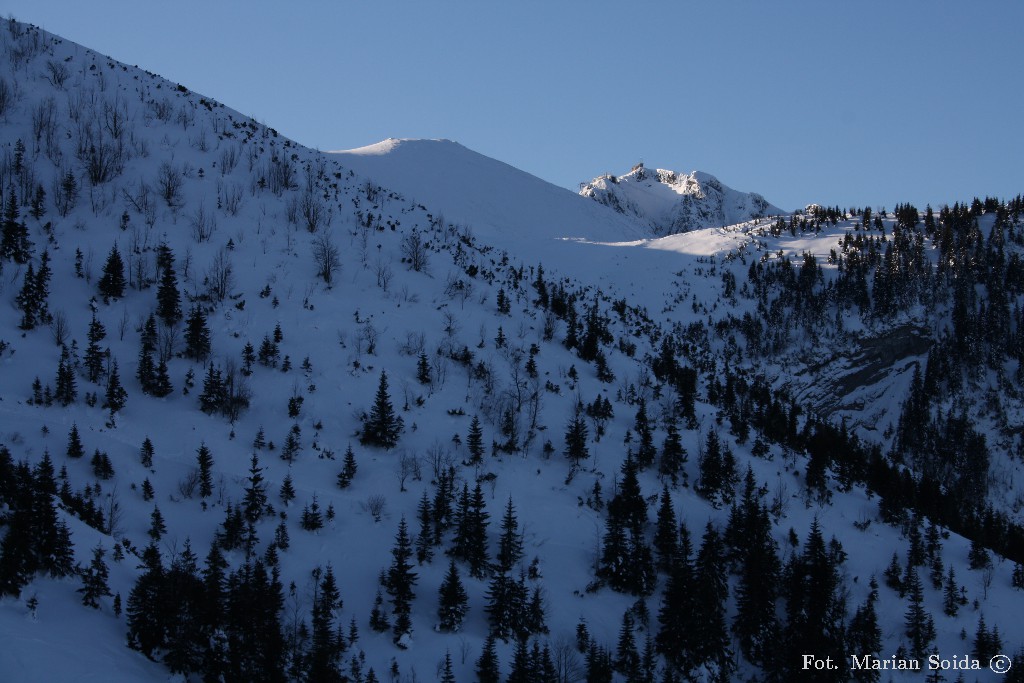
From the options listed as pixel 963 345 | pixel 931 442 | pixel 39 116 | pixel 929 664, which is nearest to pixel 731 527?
pixel 929 664

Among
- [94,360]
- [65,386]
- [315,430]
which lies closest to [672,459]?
[315,430]

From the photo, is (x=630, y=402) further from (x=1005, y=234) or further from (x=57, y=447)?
(x=1005, y=234)

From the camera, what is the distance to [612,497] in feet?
146

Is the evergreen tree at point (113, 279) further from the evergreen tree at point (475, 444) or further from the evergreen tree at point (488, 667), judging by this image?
the evergreen tree at point (488, 667)

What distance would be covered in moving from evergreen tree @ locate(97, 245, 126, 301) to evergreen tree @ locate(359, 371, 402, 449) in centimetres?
1901

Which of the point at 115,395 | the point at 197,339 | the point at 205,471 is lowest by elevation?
the point at 205,471

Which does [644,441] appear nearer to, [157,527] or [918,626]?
[918,626]

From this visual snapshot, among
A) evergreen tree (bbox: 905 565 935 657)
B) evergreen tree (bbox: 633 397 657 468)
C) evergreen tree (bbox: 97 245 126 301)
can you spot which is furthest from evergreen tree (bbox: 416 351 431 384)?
evergreen tree (bbox: 905 565 935 657)

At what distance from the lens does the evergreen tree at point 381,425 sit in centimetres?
4334

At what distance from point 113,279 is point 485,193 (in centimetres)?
8719

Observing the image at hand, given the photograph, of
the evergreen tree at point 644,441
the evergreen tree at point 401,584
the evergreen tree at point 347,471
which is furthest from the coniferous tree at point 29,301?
the evergreen tree at point 644,441

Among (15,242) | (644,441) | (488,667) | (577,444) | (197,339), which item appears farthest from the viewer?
(644,441)

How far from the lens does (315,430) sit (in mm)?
43062

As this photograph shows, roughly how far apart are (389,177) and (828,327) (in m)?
72.4
